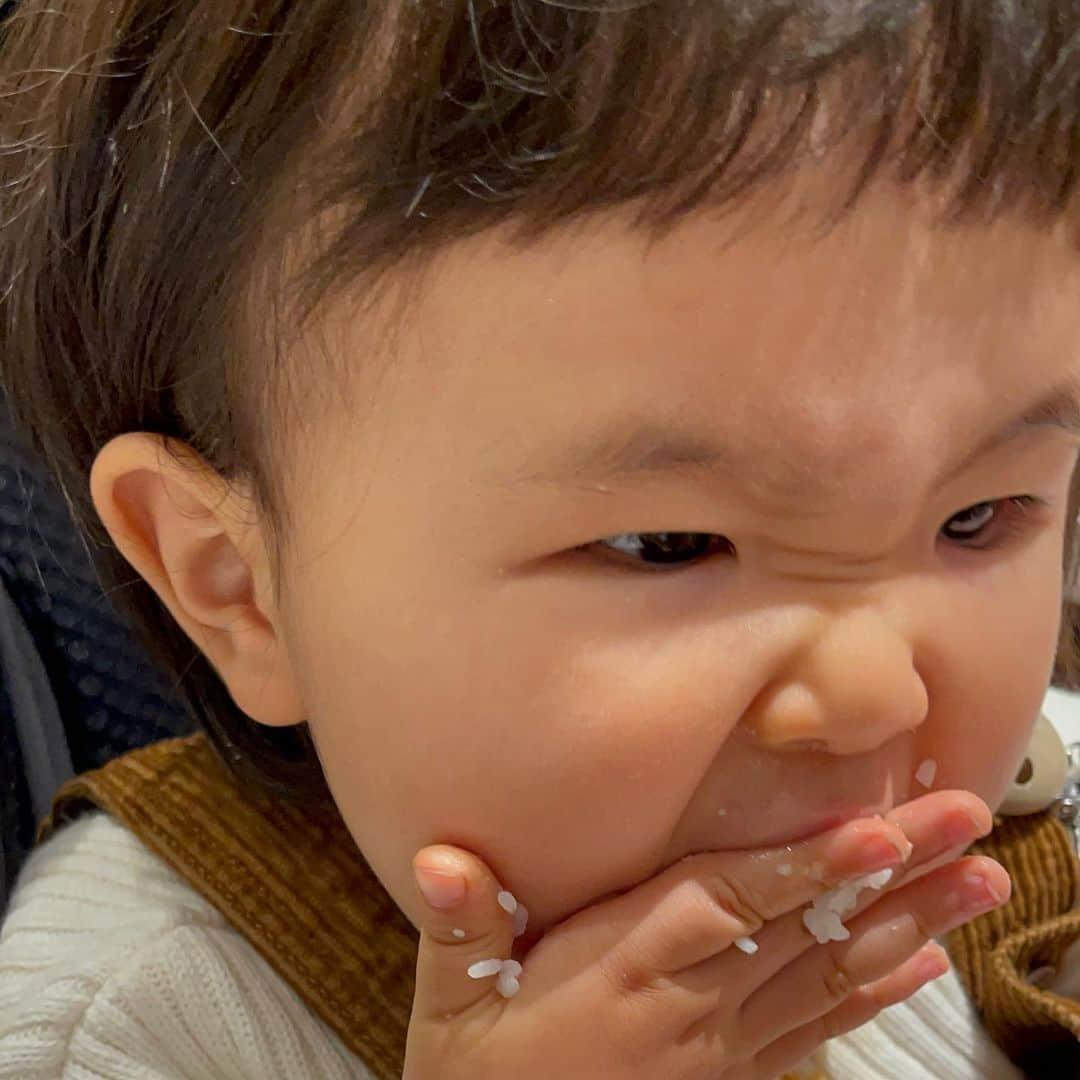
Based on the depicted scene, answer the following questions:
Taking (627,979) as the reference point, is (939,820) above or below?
above

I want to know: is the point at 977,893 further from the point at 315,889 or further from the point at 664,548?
the point at 315,889

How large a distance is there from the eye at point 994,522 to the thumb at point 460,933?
0.28 meters

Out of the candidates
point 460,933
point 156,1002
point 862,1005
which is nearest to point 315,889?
point 156,1002

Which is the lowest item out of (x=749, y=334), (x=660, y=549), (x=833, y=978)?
(x=833, y=978)

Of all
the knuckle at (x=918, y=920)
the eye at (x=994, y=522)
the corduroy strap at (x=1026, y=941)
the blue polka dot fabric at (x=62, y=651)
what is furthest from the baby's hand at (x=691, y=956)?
the blue polka dot fabric at (x=62, y=651)

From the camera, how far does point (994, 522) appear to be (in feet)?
2.04

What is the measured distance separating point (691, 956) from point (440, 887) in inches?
5.1

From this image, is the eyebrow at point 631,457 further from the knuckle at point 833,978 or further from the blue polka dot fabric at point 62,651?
the blue polka dot fabric at point 62,651

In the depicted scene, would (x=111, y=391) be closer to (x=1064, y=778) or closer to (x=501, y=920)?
(x=501, y=920)

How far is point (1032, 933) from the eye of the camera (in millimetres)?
898

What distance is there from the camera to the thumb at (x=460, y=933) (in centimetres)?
61

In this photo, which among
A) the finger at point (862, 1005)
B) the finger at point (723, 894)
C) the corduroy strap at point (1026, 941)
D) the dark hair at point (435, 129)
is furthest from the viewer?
the corduroy strap at point (1026, 941)

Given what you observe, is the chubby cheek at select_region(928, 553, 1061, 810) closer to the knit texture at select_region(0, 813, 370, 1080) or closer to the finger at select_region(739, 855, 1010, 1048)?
the finger at select_region(739, 855, 1010, 1048)

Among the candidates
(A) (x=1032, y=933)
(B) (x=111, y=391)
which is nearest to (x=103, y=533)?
(B) (x=111, y=391)
